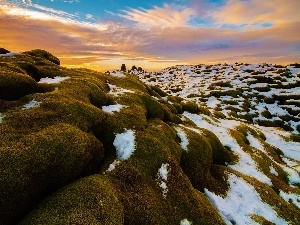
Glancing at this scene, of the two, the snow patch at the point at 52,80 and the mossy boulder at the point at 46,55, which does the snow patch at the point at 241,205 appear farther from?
the mossy boulder at the point at 46,55

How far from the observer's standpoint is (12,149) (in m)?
11.0

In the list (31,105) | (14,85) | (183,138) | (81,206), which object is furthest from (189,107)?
(81,206)

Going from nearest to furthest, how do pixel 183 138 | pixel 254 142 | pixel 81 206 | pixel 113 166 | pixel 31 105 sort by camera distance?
pixel 81 206 < pixel 113 166 < pixel 31 105 < pixel 183 138 < pixel 254 142

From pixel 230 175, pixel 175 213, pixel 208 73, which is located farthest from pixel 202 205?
pixel 208 73

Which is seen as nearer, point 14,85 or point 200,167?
point 14,85

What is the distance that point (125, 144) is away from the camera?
16.0 m

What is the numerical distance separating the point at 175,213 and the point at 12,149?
25.4 feet

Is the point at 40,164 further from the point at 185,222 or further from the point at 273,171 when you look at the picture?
the point at 273,171

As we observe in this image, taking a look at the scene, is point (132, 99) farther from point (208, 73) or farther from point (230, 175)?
point (208, 73)

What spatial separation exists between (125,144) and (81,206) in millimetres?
5784

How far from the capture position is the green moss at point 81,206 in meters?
9.99

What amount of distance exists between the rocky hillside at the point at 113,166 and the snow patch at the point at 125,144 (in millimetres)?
56

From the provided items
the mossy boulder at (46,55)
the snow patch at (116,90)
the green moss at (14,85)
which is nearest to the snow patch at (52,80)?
the green moss at (14,85)

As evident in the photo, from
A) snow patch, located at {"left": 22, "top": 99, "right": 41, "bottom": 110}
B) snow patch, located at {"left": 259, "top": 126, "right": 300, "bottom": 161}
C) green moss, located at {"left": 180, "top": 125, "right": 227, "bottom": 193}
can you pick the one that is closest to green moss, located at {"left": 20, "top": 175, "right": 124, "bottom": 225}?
snow patch, located at {"left": 22, "top": 99, "right": 41, "bottom": 110}
